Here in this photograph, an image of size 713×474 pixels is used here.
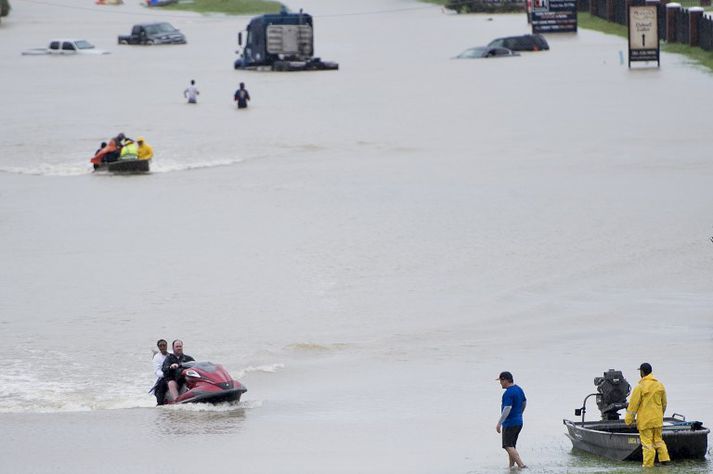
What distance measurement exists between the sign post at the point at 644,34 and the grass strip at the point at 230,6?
45.1 meters

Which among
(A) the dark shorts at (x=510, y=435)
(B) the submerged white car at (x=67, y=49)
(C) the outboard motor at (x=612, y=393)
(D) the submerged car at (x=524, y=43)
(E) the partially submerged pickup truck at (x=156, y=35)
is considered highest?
(E) the partially submerged pickup truck at (x=156, y=35)

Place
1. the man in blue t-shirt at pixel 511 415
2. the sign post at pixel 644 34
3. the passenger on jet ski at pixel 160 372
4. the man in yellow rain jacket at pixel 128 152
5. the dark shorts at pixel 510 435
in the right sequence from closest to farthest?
the man in blue t-shirt at pixel 511 415, the dark shorts at pixel 510 435, the passenger on jet ski at pixel 160 372, the man in yellow rain jacket at pixel 128 152, the sign post at pixel 644 34

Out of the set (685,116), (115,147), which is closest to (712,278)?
(115,147)

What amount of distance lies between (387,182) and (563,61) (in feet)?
113

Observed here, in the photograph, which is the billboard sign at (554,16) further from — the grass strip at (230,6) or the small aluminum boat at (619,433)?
the small aluminum boat at (619,433)

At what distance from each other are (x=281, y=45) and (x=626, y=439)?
60.9m

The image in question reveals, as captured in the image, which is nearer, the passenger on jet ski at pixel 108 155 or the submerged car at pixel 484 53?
the passenger on jet ski at pixel 108 155

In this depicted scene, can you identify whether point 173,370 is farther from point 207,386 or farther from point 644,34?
point 644,34

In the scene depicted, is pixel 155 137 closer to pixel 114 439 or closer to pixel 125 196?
pixel 125 196

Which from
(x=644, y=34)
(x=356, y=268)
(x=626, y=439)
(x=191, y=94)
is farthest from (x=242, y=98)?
(x=626, y=439)

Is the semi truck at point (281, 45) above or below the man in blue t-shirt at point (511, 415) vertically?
above

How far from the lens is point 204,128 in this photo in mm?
58750

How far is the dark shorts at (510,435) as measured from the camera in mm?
17594

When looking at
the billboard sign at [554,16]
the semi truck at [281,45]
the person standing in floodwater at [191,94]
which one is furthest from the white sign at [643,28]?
the person standing in floodwater at [191,94]
